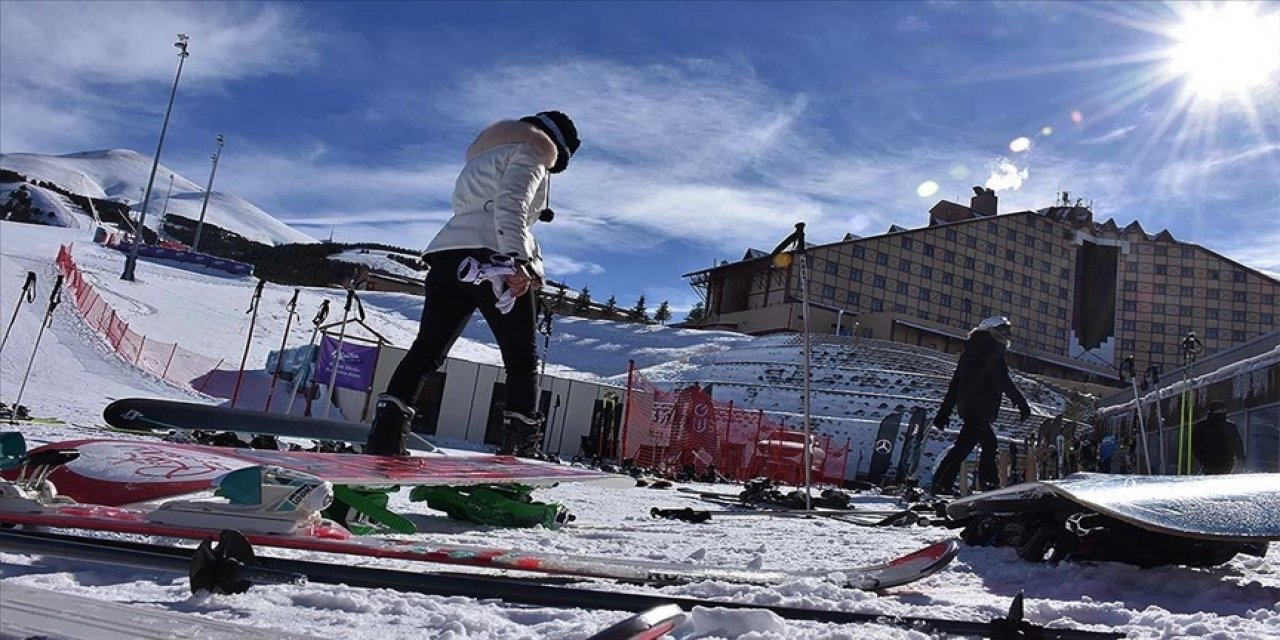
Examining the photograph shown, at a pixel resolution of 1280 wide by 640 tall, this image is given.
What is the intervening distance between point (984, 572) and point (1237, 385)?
1027 centimetres

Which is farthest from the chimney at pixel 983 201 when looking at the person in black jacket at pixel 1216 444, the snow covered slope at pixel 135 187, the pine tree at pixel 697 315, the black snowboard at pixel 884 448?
the snow covered slope at pixel 135 187

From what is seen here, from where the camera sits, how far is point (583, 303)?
2371 inches

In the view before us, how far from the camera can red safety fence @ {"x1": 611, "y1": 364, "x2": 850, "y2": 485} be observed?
1449cm

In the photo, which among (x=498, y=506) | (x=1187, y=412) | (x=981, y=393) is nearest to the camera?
(x=498, y=506)

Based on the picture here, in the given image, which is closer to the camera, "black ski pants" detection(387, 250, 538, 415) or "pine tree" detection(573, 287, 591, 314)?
"black ski pants" detection(387, 250, 538, 415)

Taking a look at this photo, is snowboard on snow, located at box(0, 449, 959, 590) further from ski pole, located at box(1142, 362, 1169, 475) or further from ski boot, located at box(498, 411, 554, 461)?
ski pole, located at box(1142, 362, 1169, 475)

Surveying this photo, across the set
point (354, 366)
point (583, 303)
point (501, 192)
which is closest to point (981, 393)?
point (501, 192)

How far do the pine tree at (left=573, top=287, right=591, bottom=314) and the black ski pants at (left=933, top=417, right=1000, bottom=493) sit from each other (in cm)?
5184

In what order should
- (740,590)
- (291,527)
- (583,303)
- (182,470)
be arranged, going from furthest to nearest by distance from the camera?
(583,303) → (182,470) → (291,527) → (740,590)

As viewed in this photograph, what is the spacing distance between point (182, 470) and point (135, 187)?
200 meters

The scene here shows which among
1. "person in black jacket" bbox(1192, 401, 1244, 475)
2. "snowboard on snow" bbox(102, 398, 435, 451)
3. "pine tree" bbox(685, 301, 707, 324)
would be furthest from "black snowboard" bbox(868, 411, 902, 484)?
"pine tree" bbox(685, 301, 707, 324)

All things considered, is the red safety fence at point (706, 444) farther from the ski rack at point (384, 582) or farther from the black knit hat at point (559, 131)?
Answer: the ski rack at point (384, 582)

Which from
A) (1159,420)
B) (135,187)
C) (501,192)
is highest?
(135,187)

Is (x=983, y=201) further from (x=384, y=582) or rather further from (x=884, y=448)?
(x=384, y=582)
